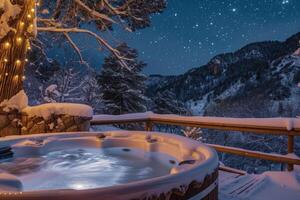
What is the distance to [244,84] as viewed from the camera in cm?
2038

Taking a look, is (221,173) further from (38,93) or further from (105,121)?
(38,93)

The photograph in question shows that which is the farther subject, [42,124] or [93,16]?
[93,16]

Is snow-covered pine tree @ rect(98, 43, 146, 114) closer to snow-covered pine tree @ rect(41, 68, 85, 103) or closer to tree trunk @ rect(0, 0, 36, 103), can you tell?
snow-covered pine tree @ rect(41, 68, 85, 103)

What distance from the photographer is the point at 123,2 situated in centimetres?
765

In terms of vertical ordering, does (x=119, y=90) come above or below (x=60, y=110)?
above

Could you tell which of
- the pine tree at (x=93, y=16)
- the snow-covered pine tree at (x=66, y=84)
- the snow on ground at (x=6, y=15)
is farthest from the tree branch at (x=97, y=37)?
the snow-covered pine tree at (x=66, y=84)

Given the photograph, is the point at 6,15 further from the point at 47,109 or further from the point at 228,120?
the point at 228,120

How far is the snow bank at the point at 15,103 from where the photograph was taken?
4031 millimetres

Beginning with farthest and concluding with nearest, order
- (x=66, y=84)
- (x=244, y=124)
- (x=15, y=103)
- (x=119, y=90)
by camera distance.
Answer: (x=119, y=90) < (x=66, y=84) < (x=15, y=103) < (x=244, y=124)

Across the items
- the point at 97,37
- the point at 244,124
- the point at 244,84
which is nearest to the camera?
the point at 244,124

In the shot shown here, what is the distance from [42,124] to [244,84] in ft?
58.5

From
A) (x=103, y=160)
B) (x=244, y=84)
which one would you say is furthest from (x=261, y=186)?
(x=244, y=84)

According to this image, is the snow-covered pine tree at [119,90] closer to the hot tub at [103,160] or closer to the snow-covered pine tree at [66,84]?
the snow-covered pine tree at [66,84]

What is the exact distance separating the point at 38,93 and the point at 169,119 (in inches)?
362
